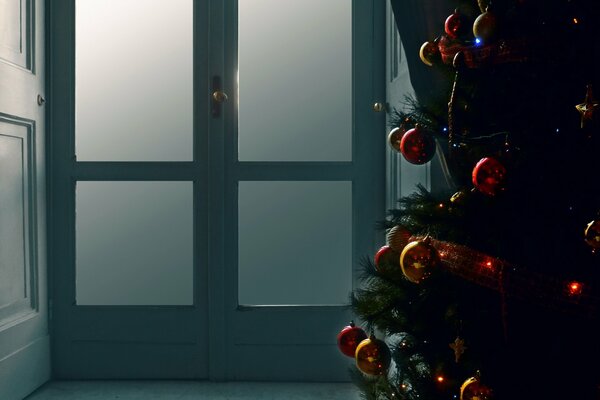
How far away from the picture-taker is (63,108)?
A: 2.95 metres

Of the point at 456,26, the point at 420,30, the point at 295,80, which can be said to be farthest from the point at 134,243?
the point at 456,26

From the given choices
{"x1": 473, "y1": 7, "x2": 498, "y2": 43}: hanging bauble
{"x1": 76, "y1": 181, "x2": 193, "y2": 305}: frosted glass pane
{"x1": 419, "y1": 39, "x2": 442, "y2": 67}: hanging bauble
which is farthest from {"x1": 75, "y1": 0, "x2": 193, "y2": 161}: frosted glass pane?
{"x1": 473, "y1": 7, "x2": 498, "y2": 43}: hanging bauble

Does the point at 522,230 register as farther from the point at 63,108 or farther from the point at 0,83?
the point at 63,108

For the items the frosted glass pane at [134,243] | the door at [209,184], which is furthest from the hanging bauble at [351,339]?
the frosted glass pane at [134,243]

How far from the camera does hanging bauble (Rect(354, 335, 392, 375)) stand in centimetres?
146

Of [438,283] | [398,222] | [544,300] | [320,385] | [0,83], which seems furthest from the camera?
[320,385]

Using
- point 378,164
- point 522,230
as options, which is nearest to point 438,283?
point 522,230

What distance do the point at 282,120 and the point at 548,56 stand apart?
1.80 meters

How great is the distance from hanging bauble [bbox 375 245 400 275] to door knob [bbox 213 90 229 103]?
5.10ft

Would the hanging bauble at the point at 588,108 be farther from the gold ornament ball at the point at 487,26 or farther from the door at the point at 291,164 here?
the door at the point at 291,164

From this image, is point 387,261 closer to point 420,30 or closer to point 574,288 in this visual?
point 574,288

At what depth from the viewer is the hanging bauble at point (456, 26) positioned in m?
1.33

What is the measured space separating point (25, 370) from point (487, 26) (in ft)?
6.81

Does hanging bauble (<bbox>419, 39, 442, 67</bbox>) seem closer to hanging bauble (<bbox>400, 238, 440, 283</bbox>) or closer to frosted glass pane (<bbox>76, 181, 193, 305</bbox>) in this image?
hanging bauble (<bbox>400, 238, 440, 283</bbox>)
